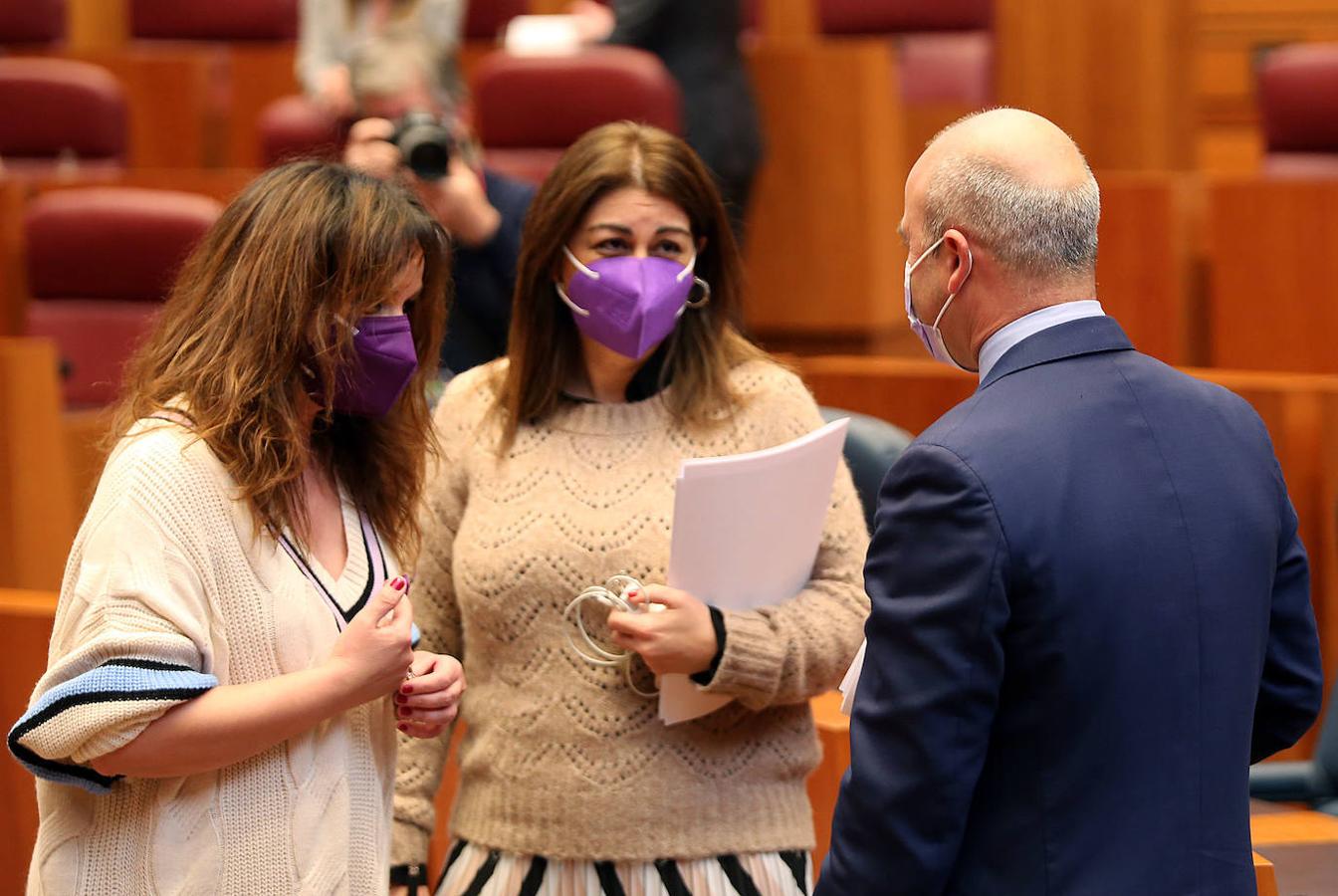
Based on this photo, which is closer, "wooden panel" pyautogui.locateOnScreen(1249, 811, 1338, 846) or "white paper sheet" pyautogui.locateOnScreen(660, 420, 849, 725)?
"white paper sheet" pyautogui.locateOnScreen(660, 420, 849, 725)

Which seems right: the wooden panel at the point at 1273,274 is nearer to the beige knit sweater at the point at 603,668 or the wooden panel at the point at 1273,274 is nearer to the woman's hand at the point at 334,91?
the woman's hand at the point at 334,91

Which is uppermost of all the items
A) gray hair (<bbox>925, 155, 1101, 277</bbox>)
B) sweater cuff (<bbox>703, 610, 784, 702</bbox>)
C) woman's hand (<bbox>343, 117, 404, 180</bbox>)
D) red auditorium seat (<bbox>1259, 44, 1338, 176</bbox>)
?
gray hair (<bbox>925, 155, 1101, 277</bbox>)

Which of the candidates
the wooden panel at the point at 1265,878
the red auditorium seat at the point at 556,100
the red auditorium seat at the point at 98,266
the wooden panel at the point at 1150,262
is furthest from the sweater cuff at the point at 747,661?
the red auditorium seat at the point at 98,266

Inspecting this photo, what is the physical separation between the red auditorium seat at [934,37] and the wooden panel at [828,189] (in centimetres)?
44

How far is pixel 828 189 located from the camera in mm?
3588

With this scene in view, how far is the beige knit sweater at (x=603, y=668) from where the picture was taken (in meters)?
1.40

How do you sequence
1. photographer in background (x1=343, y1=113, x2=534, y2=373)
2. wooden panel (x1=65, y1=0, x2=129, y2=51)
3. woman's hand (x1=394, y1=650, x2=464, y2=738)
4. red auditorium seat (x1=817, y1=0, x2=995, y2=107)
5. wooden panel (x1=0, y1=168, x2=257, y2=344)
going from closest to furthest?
woman's hand (x1=394, y1=650, x2=464, y2=738) → photographer in background (x1=343, y1=113, x2=534, y2=373) → wooden panel (x1=0, y1=168, x2=257, y2=344) → red auditorium seat (x1=817, y1=0, x2=995, y2=107) → wooden panel (x1=65, y1=0, x2=129, y2=51)

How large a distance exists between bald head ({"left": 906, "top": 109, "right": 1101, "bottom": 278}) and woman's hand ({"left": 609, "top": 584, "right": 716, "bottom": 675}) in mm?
424

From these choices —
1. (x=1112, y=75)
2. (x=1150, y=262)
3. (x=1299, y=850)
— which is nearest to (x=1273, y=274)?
(x=1150, y=262)

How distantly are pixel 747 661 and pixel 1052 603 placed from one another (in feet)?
1.37

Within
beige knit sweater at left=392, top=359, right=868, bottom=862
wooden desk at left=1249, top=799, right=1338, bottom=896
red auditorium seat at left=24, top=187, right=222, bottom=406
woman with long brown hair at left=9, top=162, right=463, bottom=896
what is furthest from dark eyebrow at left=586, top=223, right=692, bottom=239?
red auditorium seat at left=24, top=187, right=222, bottom=406

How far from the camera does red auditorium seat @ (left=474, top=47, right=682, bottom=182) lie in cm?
336

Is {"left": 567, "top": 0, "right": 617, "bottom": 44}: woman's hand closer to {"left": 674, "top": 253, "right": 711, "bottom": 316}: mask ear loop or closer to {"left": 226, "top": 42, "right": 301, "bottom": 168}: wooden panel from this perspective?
{"left": 226, "top": 42, "right": 301, "bottom": 168}: wooden panel

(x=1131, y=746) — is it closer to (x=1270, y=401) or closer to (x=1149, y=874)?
(x=1149, y=874)
